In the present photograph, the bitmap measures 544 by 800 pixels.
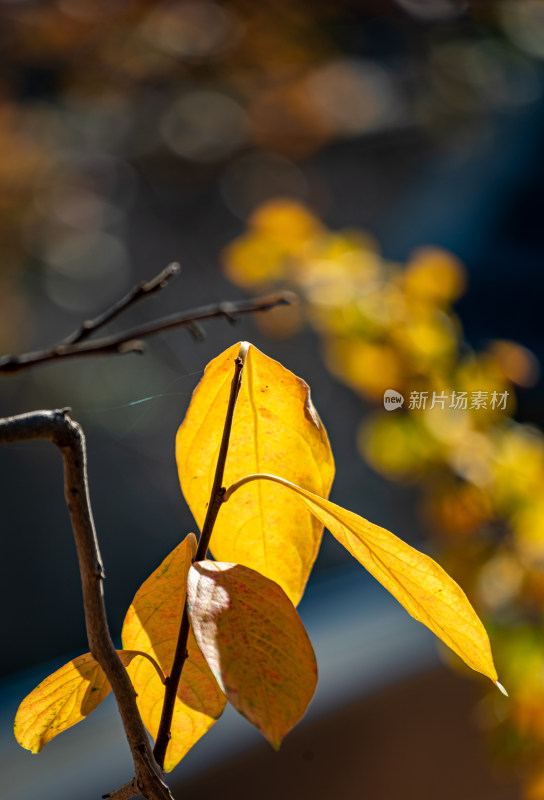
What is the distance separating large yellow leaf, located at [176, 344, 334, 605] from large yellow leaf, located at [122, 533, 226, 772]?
0.03 metres

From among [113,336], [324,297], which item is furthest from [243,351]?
[324,297]

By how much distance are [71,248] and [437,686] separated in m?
1.24

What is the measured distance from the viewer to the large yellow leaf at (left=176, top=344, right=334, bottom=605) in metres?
0.25

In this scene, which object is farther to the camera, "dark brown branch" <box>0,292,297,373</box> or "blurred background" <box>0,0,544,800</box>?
"blurred background" <box>0,0,544,800</box>

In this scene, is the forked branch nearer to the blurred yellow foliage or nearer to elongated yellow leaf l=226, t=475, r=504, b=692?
elongated yellow leaf l=226, t=475, r=504, b=692

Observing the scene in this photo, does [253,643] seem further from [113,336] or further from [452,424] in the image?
[452,424]

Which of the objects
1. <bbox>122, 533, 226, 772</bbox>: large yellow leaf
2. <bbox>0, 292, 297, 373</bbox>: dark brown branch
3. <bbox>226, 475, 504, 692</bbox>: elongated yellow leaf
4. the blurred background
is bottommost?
the blurred background

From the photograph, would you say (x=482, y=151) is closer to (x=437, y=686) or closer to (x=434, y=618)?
(x=437, y=686)

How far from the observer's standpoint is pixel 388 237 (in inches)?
59.3

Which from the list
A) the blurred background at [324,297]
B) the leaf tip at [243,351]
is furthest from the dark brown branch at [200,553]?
the blurred background at [324,297]

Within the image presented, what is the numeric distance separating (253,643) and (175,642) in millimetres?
61

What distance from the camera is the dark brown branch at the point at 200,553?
0.69 ft

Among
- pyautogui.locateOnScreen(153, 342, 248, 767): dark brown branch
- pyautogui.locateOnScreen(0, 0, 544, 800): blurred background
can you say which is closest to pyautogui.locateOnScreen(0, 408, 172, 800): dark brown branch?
pyautogui.locateOnScreen(153, 342, 248, 767): dark brown branch

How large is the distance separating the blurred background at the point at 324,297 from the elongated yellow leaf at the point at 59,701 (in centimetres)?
47
